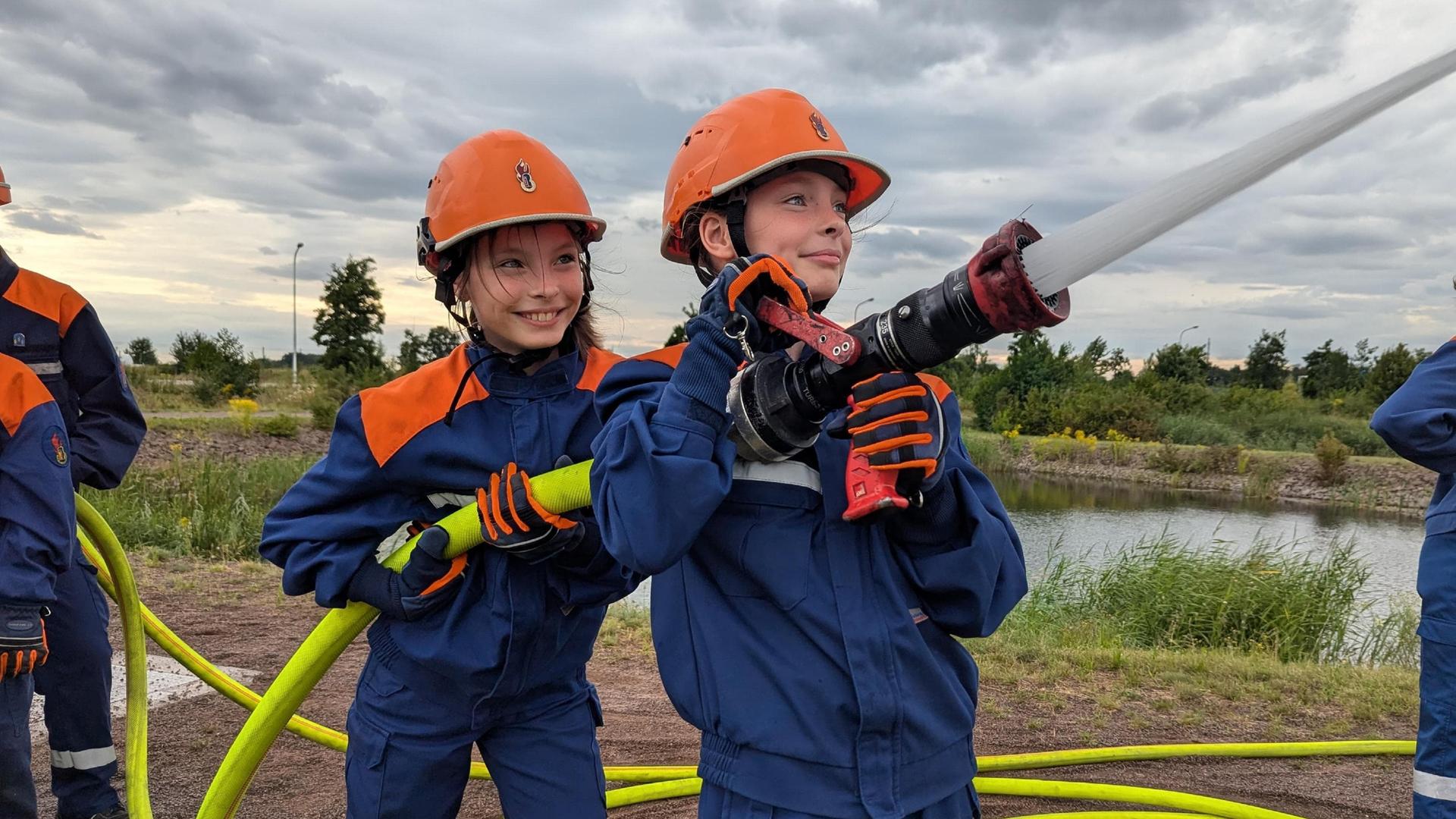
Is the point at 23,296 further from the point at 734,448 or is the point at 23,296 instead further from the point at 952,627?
the point at 952,627

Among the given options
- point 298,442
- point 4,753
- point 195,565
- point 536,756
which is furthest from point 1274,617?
point 298,442

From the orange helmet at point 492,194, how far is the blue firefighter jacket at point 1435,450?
2679 millimetres

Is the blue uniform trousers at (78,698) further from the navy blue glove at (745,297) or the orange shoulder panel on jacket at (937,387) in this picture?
the orange shoulder panel on jacket at (937,387)

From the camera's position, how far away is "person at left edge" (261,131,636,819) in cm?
242

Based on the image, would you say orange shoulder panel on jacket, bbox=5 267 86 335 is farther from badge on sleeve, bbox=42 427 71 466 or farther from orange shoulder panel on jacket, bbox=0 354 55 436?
badge on sleeve, bbox=42 427 71 466

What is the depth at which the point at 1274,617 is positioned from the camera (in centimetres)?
727

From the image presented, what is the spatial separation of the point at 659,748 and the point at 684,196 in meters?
3.23

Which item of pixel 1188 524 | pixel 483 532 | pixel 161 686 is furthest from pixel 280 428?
pixel 483 532

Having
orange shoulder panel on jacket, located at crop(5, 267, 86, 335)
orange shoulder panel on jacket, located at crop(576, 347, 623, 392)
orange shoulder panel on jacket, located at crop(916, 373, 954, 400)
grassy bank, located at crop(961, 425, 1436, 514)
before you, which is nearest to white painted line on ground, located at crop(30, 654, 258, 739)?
orange shoulder panel on jacket, located at crop(5, 267, 86, 335)

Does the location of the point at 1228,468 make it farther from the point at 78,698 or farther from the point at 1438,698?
the point at 78,698

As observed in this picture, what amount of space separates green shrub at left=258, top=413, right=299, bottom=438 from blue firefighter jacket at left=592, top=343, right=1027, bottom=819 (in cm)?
1920

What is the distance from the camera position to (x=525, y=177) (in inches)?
98.6

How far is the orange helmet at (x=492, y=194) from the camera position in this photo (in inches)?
96.7

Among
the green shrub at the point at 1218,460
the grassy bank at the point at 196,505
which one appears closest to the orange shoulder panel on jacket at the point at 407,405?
the grassy bank at the point at 196,505
